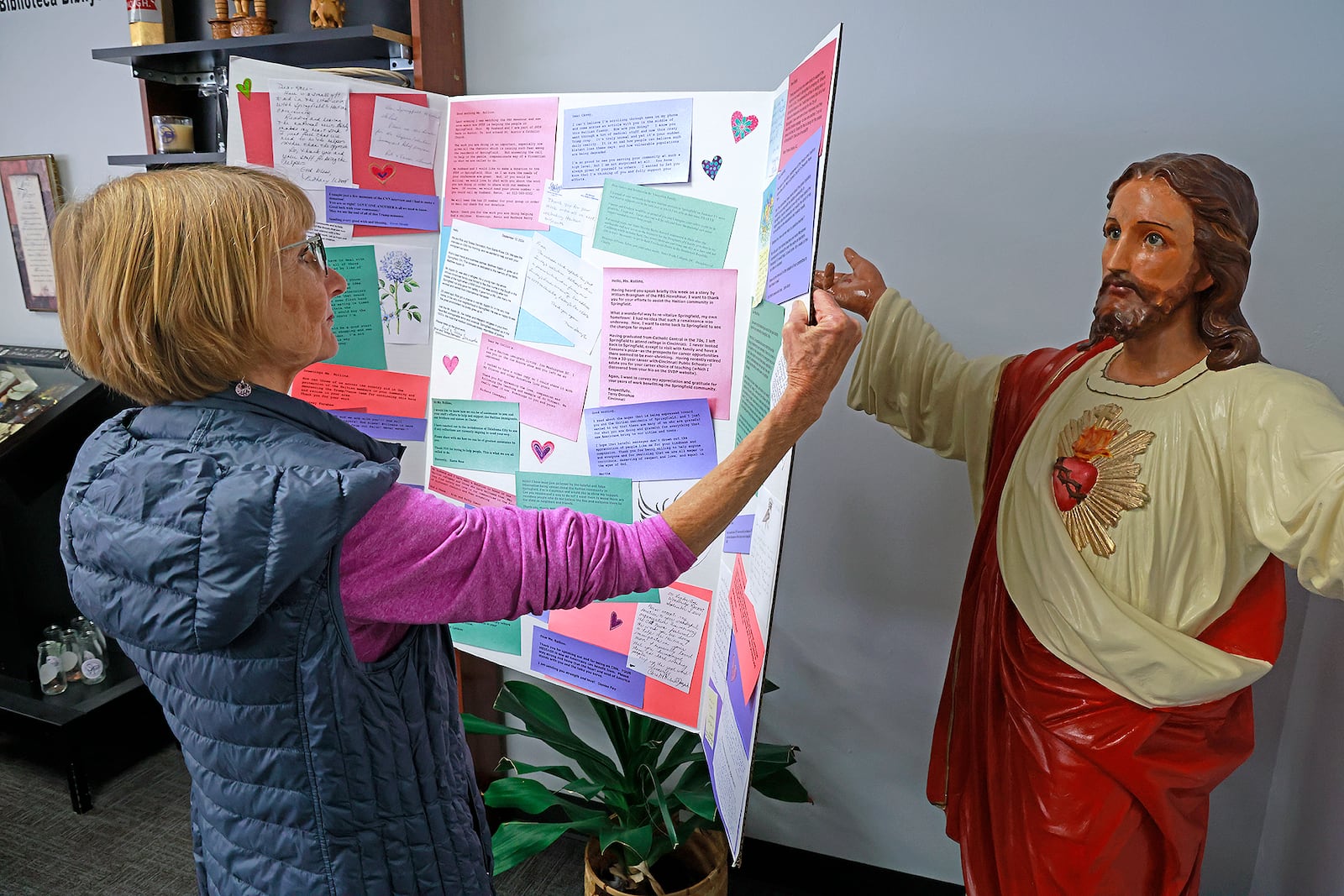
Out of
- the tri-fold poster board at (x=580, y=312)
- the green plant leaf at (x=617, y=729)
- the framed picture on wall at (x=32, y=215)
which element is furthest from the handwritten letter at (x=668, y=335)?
the framed picture on wall at (x=32, y=215)

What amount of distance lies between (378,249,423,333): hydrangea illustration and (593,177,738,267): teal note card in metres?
0.52

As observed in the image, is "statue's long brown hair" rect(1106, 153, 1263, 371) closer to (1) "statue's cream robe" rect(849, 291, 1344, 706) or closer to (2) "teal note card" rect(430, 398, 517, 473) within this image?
(1) "statue's cream robe" rect(849, 291, 1344, 706)

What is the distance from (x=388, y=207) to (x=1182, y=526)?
1574 millimetres

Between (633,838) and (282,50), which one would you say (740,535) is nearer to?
(633,838)

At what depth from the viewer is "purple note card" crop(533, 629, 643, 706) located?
5.47 ft

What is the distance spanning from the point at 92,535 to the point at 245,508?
0.20m

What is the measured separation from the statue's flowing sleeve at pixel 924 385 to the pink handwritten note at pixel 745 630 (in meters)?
0.36

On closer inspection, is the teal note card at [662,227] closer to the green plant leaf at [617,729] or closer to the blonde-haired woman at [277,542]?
the blonde-haired woman at [277,542]

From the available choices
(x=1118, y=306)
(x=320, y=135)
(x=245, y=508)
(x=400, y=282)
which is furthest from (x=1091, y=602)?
(x=320, y=135)

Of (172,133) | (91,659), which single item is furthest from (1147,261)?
(91,659)

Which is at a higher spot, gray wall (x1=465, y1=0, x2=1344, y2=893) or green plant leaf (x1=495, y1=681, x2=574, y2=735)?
gray wall (x1=465, y1=0, x2=1344, y2=893)

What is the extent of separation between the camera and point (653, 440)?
155 centimetres

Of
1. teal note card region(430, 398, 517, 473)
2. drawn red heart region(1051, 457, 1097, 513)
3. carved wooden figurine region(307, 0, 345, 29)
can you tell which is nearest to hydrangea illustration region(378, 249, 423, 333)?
teal note card region(430, 398, 517, 473)

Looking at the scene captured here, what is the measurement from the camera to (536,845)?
5.96 feet
